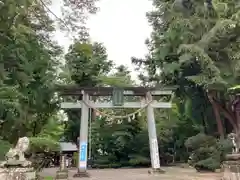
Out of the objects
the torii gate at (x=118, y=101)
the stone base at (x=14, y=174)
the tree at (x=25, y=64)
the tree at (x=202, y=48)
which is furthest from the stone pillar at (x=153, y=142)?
the stone base at (x=14, y=174)

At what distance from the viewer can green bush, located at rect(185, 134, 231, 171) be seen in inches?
555

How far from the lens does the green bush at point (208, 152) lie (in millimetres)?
14102

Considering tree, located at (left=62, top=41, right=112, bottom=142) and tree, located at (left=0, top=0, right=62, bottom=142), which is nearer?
tree, located at (left=0, top=0, right=62, bottom=142)

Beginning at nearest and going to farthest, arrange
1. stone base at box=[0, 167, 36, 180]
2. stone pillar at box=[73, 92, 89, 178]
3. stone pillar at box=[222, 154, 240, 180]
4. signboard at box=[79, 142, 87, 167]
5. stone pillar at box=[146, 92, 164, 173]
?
stone base at box=[0, 167, 36, 180]
stone pillar at box=[222, 154, 240, 180]
stone pillar at box=[73, 92, 89, 178]
signboard at box=[79, 142, 87, 167]
stone pillar at box=[146, 92, 164, 173]

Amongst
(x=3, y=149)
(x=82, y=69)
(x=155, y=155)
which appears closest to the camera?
(x=3, y=149)

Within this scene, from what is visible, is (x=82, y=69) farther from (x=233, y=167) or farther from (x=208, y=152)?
(x=233, y=167)

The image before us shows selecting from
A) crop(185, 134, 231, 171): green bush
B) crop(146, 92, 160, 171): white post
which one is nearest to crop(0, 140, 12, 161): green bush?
crop(146, 92, 160, 171): white post

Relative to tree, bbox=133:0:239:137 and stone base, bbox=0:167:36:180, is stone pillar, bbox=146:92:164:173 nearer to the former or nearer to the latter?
tree, bbox=133:0:239:137

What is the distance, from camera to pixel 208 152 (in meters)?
14.8

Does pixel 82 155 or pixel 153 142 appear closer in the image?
pixel 82 155

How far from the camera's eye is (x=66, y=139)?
24109 mm

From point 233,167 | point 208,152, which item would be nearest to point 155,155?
point 208,152

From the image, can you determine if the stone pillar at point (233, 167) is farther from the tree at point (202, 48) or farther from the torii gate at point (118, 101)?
the torii gate at point (118, 101)

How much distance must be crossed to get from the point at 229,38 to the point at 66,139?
1483 centimetres
